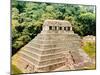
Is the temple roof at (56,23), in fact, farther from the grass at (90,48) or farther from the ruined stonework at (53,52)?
the grass at (90,48)

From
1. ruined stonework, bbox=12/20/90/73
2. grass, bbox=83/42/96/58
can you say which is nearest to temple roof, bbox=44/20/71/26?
ruined stonework, bbox=12/20/90/73

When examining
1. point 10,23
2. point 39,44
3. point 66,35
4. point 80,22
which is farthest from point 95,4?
point 10,23

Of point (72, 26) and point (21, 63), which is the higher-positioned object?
point (72, 26)

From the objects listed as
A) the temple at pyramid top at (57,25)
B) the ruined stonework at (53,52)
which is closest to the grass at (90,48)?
the ruined stonework at (53,52)

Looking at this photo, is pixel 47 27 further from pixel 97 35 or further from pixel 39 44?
pixel 97 35

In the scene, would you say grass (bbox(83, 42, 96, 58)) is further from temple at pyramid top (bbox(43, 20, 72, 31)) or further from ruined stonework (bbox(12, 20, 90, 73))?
temple at pyramid top (bbox(43, 20, 72, 31))

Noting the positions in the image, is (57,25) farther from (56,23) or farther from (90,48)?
(90,48)

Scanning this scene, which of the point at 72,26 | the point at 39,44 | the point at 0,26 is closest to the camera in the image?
the point at 0,26

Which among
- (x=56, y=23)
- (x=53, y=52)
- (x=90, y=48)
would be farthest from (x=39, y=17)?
(x=90, y=48)
